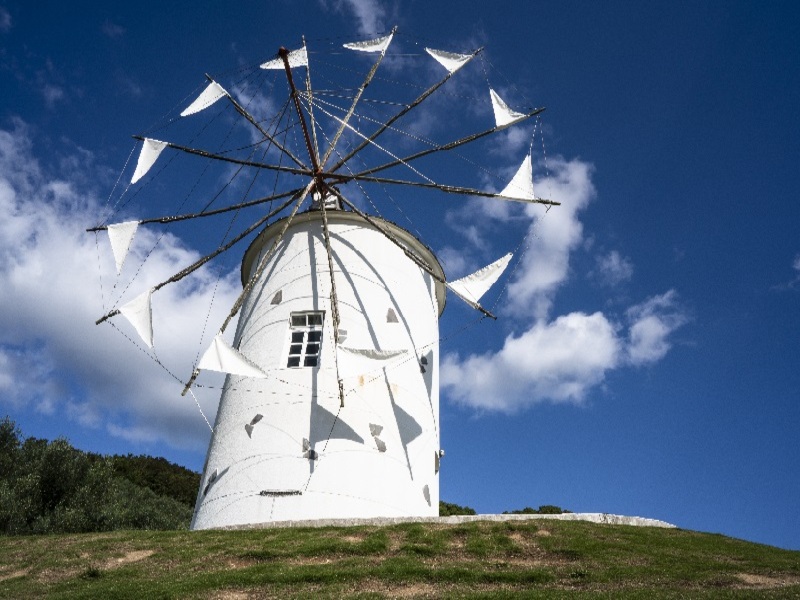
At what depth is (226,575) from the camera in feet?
30.0

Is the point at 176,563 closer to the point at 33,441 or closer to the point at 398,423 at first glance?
the point at 398,423

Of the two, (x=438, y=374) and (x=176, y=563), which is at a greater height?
(x=438, y=374)

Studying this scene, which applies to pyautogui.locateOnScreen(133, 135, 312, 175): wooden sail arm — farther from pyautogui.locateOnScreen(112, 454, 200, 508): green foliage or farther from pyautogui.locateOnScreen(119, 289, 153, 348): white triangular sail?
pyautogui.locateOnScreen(112, 454, 200, 508): green foliage

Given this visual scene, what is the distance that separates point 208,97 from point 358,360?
1121 cm

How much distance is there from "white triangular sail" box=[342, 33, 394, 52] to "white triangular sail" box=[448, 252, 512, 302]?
26.7 ft

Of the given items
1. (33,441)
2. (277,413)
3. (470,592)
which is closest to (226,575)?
(470,592)

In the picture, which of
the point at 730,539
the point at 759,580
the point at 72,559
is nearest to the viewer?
the point at 759,580

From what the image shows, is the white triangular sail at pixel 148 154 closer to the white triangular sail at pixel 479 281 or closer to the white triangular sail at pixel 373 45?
the white triangular sail at pixel 373 45

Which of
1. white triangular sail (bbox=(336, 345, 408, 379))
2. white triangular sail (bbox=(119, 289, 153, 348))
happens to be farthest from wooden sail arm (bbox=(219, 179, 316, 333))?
white triangular sail (bbox=(336, 345, 408, 379))

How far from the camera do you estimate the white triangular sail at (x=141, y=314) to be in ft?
52.6

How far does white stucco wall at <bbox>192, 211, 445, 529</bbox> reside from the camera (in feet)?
44.6

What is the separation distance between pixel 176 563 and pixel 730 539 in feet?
33.2

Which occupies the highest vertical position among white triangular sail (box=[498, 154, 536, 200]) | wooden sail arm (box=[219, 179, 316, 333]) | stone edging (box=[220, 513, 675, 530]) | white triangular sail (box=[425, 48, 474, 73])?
white triangular sail (box=[425, 48, 474, 73])

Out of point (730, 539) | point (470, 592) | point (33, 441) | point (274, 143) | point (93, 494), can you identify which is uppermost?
point (274, 143)
